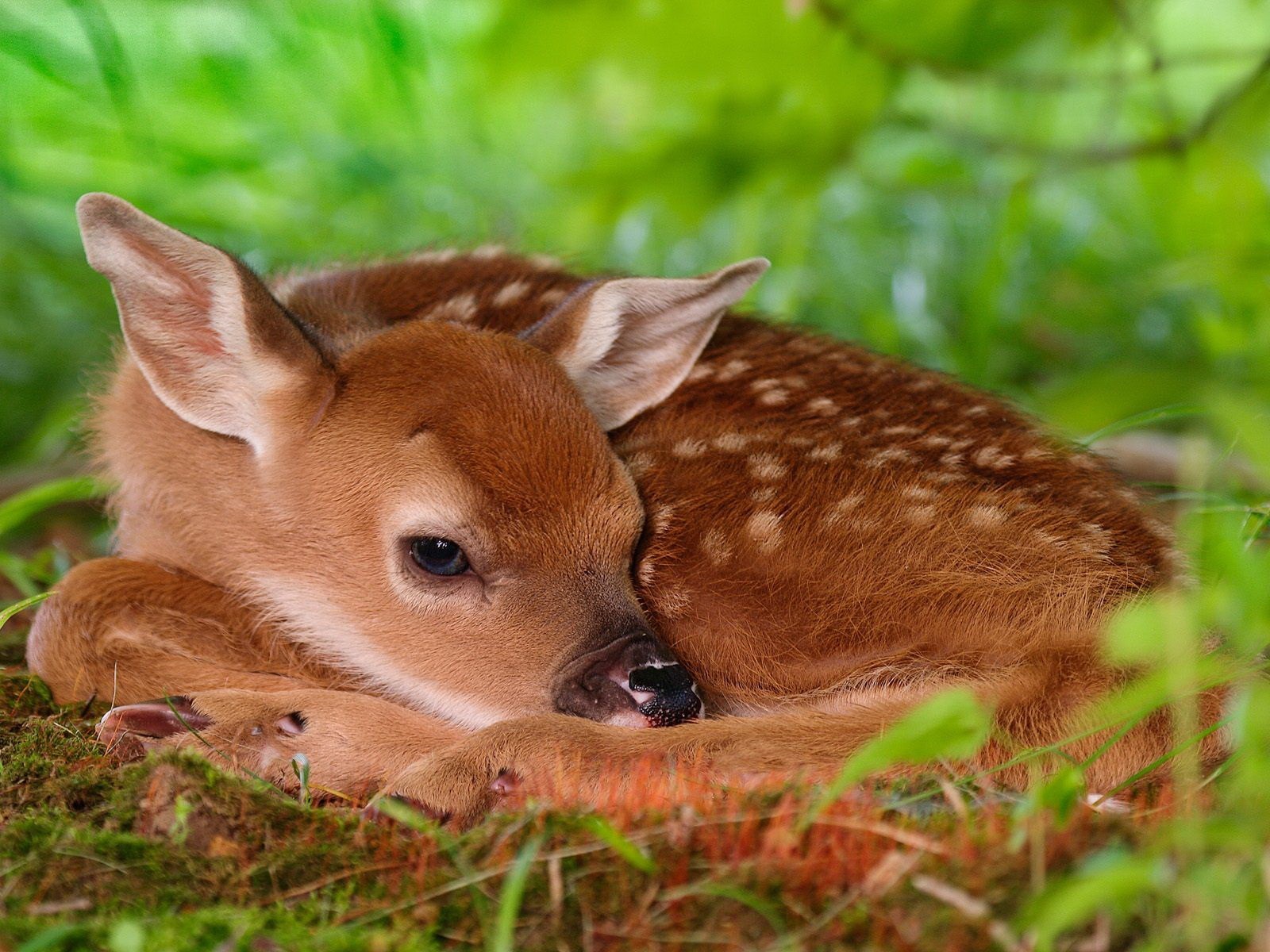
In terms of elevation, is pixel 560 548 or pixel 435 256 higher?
pixel 435 256

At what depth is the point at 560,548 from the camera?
112 inches

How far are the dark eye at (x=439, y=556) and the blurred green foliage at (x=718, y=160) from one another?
1.98 m

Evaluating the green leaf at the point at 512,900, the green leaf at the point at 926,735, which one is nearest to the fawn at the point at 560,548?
the green leaf at the point at 512,900

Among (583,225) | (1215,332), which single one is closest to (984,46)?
(1215,332)

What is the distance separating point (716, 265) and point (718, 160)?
4.15 ft

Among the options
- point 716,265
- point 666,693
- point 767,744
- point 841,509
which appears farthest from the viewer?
point 716,265

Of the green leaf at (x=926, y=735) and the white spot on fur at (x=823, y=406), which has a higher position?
the green leaf at (x=926, y=735)

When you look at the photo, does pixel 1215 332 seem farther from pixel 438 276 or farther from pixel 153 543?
pixel 153 543

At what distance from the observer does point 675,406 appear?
3348 mm

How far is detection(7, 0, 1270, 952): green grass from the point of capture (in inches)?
69.9

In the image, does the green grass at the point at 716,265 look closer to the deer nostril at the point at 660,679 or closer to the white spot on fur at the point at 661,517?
the deer nostril at the point at 660,679

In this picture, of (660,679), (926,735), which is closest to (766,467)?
(660,679)

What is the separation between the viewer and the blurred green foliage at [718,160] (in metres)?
4.35

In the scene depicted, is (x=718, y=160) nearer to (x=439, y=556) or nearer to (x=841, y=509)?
A: (x=841, y=509)
